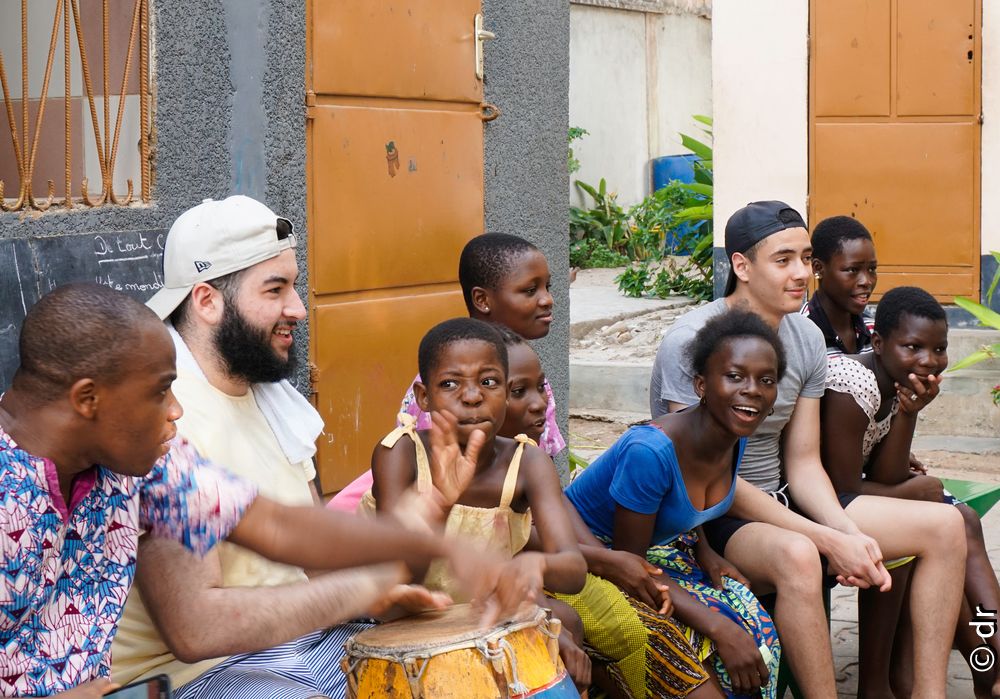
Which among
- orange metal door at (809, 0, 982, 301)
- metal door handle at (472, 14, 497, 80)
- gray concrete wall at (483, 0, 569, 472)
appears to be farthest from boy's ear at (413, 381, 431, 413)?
orange metal door at (809, 0, 982, 301)

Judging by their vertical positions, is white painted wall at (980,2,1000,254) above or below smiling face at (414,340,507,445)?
above

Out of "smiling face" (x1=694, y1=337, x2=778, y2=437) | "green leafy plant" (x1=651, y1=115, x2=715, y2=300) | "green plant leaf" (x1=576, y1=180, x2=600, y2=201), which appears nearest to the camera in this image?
"smiling face" (x1=694, y1=337, x2=778, y2=437)

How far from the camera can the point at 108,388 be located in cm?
229

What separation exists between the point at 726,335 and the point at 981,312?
15.5 feet

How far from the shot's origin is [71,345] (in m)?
2.28

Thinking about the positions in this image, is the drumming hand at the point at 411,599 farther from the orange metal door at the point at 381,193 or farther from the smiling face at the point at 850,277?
the smiling face at the point at 850,277

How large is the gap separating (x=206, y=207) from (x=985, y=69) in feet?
22.2

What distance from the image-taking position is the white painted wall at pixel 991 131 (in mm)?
8719

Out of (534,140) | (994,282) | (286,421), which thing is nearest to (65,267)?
(286,421)

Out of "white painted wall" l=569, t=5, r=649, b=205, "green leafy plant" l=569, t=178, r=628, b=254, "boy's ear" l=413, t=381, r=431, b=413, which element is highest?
"white painted wall" l=569, t=5, r=649, b=205

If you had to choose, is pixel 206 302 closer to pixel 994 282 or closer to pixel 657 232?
pixel 994 282

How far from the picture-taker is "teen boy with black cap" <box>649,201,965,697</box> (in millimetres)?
4004

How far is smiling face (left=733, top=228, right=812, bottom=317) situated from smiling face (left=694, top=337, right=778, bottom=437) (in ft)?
1.84

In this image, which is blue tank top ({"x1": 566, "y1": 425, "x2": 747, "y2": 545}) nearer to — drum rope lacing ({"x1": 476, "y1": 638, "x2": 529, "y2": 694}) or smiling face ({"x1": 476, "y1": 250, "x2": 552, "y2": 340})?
smiling face ({"x1": 476, "y1": 250, "x2": 552, "y2": 340})
